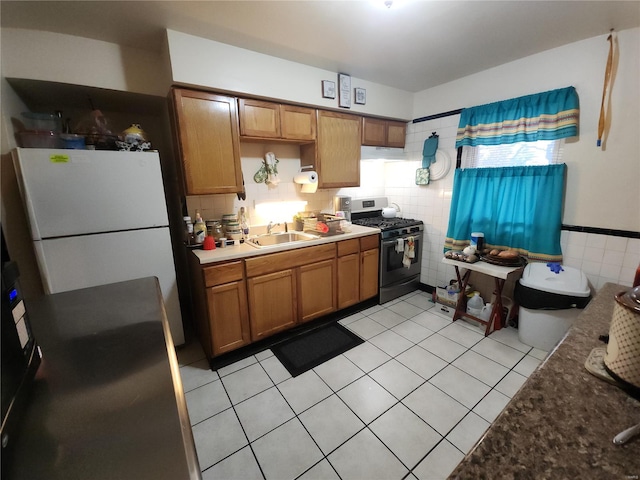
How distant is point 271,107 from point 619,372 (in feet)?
8.42

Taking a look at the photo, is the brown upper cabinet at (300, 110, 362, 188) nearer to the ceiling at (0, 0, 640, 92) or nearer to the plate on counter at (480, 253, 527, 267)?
the ceiling at (0, 0, 640, 92)

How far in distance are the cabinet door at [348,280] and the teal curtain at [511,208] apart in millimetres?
1132

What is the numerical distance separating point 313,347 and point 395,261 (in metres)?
1.42

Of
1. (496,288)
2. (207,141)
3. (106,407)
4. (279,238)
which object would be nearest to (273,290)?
(279,238)

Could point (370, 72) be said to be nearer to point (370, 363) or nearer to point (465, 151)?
point (465, 151)

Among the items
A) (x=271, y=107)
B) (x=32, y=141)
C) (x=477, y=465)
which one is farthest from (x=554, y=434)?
(x=32, y=141)

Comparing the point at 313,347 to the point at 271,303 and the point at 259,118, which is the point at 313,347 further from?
the point at 259,118

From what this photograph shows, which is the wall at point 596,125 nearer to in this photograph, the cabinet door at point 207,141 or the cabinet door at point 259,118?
the cabinet door at point 259,118

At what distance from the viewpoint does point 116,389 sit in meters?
0.65

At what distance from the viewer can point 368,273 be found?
2.95 meters

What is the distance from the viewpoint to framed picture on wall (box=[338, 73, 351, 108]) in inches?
103

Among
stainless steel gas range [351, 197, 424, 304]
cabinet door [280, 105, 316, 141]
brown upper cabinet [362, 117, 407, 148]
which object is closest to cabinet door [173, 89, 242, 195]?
cabinet door [280, 105, 316, 141]

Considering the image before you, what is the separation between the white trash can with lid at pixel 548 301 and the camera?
80.0 inches

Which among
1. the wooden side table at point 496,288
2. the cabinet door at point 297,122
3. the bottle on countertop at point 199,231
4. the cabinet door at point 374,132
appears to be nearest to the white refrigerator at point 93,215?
the bottle on countertop at point 199,231
